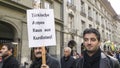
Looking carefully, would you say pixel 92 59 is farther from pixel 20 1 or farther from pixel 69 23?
pixel 69 23

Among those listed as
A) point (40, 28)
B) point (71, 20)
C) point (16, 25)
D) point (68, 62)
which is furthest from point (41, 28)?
point (71, 20)

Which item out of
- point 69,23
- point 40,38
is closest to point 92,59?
point 40,38

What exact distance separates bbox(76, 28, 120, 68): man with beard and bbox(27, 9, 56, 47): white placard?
1314mm

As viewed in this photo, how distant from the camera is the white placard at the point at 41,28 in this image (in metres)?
4.95

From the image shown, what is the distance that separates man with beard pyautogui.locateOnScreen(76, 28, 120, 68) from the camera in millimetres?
3594

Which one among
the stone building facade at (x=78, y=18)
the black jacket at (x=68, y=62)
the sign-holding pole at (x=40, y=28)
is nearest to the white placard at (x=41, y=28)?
the sign-holding pole at (x=40, y=28)

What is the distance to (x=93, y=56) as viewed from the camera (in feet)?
11.8

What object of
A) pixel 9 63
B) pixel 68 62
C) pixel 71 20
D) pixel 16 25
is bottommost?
pixel 68 62

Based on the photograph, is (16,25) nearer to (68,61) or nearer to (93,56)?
(68,61)

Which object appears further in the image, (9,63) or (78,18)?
(78,18)

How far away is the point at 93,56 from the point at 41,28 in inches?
66.0

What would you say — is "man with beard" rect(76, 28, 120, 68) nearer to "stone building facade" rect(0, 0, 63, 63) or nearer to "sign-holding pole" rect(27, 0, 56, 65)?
"sign-holding pole" rect(27, 0, 56, 65)

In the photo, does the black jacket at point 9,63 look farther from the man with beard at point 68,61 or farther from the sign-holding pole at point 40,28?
the man with beard at point 68,61

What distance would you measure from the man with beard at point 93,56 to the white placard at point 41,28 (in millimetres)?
1314
